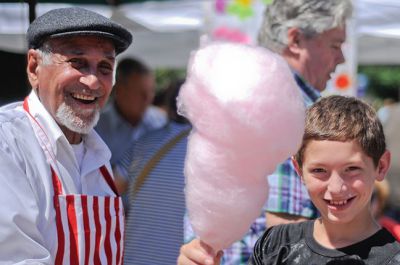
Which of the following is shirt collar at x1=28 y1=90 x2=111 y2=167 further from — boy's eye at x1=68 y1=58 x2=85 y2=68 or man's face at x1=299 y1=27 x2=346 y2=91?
man's face at x1=299 y1=27 x2=346 y2=91

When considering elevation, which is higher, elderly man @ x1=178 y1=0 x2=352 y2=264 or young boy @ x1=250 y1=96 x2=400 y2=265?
elderly man @ x1=178 y1=0 x2=352 y2=264

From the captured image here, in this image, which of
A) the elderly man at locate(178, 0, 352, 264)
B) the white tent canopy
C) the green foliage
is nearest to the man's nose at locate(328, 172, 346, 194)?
the elderly man at locate(178, 0, 352, 264)

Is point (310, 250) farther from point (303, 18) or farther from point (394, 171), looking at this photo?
point (394, 171)

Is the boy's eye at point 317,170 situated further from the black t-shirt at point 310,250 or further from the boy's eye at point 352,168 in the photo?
the black t-shirt at point 310,250

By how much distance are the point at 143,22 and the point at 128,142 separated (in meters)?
1.28

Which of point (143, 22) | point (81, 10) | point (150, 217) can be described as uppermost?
point (81, 10)

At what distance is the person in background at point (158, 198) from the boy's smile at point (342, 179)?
1.56 meters

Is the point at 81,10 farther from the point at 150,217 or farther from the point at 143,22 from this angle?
the point at 143,22

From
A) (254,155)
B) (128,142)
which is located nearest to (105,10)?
(128,142)

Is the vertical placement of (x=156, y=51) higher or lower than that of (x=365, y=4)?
lower

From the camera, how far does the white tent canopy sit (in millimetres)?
5922

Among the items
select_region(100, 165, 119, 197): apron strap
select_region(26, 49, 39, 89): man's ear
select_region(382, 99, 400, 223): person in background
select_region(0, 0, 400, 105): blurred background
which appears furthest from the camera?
select_region(382, 99, 400, 223): person in background

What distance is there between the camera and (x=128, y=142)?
5727 mm

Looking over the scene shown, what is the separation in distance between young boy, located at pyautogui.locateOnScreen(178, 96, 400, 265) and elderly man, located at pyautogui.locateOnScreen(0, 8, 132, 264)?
1.28 feet
